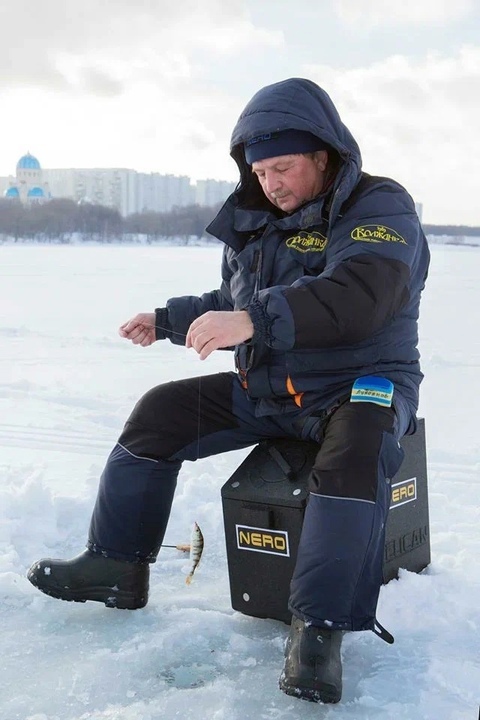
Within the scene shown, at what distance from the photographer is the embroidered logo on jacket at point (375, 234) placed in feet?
7.43

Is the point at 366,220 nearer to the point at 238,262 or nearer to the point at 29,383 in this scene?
the point at 238,262

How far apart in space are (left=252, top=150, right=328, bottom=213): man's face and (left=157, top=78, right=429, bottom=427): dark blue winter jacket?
48mm

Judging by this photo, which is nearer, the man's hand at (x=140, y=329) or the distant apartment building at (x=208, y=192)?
the man's hand at (x=140, y=329)

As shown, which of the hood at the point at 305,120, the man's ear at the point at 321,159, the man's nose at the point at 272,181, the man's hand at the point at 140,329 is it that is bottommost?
the man's hand at the point at 140,329

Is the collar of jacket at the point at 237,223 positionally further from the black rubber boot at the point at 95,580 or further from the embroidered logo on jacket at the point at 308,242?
the black rubber boot at the point at 95,580

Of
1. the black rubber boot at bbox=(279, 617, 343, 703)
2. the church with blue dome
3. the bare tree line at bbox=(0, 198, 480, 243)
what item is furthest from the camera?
the church with blue dome

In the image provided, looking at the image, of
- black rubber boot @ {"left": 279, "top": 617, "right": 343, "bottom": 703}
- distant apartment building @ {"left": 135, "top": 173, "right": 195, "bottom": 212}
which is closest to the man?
black rubber boot @ {"left": 279, "top": 617, "right": 343, "bottom": 703}

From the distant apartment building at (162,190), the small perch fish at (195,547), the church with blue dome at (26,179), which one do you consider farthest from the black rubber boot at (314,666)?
the distant apartment building at (162,190)

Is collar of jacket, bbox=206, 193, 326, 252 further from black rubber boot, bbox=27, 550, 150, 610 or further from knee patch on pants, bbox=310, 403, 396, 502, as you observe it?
black rubber boot, bbox=27, 550, 150, 610

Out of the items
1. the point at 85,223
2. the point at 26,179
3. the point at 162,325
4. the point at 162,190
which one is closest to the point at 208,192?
the point at 162,190

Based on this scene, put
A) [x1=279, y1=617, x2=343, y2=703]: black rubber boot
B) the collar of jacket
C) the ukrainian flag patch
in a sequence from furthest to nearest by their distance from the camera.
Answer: the collar of jacket → the ukrainian flag patch → [x1=279, y1=617, x2=343, y2=703]: black rubber boot

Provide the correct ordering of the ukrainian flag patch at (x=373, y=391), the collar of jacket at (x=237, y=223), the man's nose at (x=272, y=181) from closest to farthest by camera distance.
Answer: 1. the ukrainian flag patch at (x=373, y=391)
2. the man's nose at (x=272, y=181)
3. the collar of jacket at (x=237, y=223)

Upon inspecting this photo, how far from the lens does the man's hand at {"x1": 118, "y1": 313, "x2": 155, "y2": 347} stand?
2869mm

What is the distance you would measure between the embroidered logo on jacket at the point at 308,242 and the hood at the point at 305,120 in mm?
101
